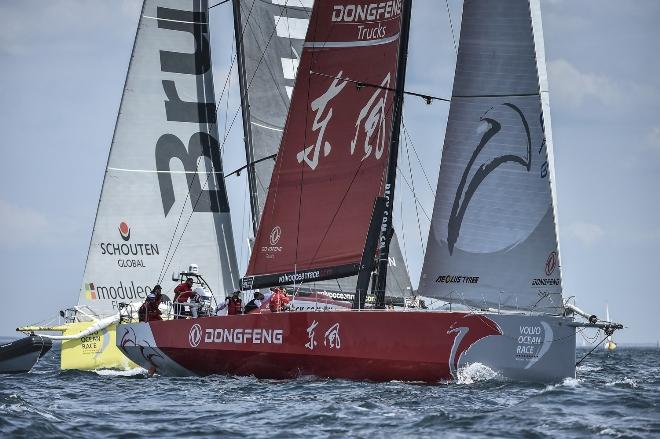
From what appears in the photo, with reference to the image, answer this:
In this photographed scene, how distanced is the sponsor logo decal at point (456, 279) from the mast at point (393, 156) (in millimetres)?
1190

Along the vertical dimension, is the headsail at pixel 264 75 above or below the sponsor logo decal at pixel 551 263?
above

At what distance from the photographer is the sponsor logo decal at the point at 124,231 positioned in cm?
2917

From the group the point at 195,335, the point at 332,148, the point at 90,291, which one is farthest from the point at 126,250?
the point at 332,148

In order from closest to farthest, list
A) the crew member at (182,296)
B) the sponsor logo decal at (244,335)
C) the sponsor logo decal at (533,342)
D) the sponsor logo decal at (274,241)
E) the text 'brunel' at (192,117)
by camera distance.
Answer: the sponsor logo decal at (533,342)
the sponsor logo decal at (244,335)
the sponsor logo decal at (274,241)
the crew member at (182,296)
the text 'brunel' at (192,117)

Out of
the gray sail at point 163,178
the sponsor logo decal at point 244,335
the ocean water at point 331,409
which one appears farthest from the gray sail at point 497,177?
the gray sail at point 163,178

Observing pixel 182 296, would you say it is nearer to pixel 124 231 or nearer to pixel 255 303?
pixel 255 303

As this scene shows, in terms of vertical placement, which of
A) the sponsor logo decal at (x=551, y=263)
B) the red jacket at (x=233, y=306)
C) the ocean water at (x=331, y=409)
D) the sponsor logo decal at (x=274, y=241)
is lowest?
the ocean water at (x=331, y=409)

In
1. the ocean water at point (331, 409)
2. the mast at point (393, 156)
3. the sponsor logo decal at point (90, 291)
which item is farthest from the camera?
the sponsor logo decal at point (90, 291)

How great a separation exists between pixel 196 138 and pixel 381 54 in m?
8.24

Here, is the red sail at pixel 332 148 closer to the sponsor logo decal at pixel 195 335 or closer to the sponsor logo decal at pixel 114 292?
the sponsor logo decal at pixel 195 335

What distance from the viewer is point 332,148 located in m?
24.2

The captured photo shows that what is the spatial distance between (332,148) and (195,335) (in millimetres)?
4524

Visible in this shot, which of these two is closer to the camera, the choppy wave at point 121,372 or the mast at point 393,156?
the mast at point 393,156

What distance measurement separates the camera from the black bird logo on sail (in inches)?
869
